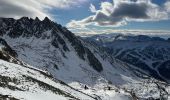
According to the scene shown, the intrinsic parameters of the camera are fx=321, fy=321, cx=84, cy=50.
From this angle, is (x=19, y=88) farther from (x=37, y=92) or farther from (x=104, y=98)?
(x=104, y=98)

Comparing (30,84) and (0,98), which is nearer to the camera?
(0,98)

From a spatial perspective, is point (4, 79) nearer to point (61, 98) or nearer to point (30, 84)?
point (30, 84)

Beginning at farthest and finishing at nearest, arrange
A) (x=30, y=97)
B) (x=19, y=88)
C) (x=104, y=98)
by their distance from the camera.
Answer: (x=104, y=98)
(x=19, y=88)
(x=30, y=97)

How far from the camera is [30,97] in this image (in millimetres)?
53906

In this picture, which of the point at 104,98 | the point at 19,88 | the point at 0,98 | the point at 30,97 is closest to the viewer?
the point at 0,98

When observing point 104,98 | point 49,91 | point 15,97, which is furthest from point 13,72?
point 104,98

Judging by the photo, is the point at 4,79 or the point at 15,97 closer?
the point at 15,97

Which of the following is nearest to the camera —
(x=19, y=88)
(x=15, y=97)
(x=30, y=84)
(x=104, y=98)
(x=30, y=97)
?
(x=15, y=97)

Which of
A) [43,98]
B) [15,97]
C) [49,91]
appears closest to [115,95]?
[49,91]

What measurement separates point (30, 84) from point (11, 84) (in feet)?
21.3

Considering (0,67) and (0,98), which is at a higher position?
(0,67)

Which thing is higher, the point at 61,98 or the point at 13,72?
the point at 13,72

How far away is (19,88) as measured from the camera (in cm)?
5778

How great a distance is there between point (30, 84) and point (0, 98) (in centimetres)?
1792
